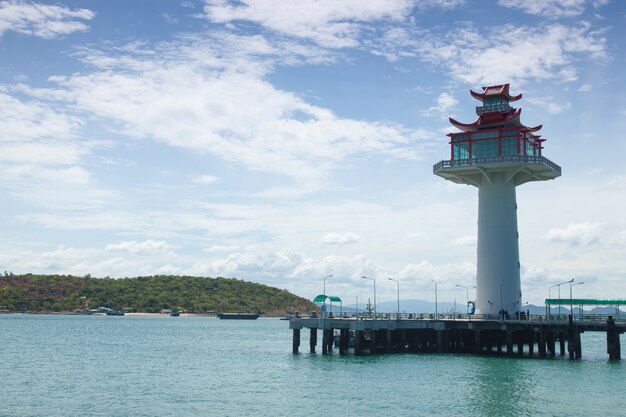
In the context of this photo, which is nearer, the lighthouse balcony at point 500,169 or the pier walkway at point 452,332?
the pier walkway at point 452,332

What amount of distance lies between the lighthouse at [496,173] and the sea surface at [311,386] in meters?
10.1

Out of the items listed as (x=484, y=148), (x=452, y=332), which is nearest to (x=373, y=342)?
(x=452, y=332)

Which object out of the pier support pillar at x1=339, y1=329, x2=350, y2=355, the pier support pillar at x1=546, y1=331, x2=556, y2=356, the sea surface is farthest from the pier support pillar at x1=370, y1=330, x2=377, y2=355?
the pier support pillar at x1=546, y1=331, x2=556, y2=356

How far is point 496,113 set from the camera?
292 feet

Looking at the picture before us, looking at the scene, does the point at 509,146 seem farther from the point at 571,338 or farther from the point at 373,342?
the point at 373,342

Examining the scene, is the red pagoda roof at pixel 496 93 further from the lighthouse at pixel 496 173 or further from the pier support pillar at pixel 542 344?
the pier support pillar at pixel 542 344

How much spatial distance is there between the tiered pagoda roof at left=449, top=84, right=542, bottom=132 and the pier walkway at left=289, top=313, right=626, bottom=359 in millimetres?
23790

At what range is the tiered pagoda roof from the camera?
8856 centimetres

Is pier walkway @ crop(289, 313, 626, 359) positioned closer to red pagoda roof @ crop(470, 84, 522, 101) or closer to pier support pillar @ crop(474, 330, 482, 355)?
pier support pillar @ crop(474, 330, 482, 355)

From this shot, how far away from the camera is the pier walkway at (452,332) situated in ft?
254

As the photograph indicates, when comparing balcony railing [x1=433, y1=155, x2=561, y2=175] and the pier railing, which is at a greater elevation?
balcony railing [x1=433, y1=155, x2=561, y2=175]

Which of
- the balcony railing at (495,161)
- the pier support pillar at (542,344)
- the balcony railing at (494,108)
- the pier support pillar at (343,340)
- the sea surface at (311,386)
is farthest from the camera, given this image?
the balcony railing at (494,108)

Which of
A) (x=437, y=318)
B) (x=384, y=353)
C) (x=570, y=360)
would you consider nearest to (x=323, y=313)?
(x=384, y=353)

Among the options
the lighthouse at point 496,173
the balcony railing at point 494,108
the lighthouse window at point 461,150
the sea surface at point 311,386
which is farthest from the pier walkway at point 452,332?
the balcony railing at point 494,108
